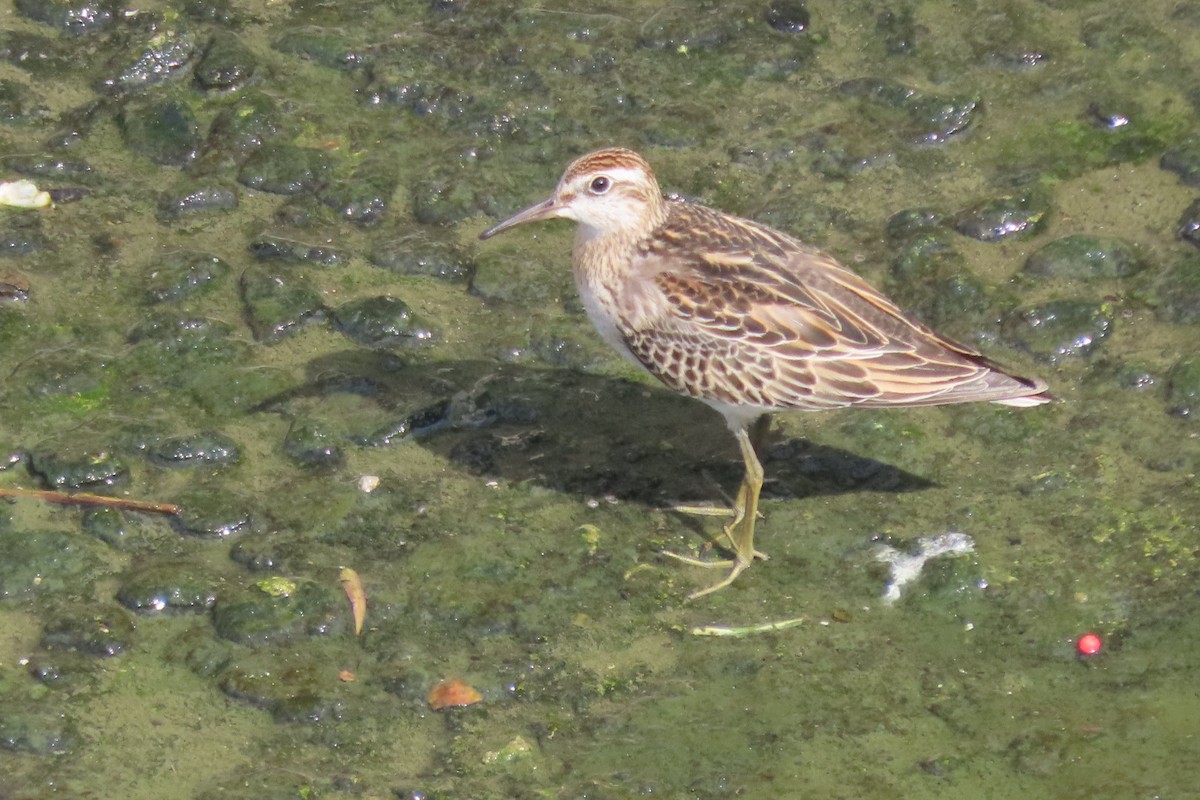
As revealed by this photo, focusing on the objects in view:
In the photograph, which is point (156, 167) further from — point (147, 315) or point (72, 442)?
point (72, 442)

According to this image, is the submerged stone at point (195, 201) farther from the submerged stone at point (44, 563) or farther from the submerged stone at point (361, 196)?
the submerged stone at point (44, 563)

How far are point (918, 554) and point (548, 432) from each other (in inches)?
62.9

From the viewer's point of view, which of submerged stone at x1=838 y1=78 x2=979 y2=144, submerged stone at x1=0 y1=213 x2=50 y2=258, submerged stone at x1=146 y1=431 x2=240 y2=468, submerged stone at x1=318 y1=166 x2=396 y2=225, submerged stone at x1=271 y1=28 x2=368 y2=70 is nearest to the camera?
submerged stone at x1=146 y1=431 x2=240 y2=468

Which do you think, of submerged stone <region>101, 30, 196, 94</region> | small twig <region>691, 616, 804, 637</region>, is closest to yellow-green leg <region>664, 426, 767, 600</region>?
small twig <region>691, 616, 804, 637</region>

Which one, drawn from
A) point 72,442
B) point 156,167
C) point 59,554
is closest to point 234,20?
point 156,167

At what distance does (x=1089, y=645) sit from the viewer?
559 centimetres

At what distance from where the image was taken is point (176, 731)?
5215 millimetres

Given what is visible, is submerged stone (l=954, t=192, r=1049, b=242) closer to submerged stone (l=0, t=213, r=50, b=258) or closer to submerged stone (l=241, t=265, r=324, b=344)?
submerged stone (l=241, t=265, r=324, b=344)

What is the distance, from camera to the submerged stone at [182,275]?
6.95 meters

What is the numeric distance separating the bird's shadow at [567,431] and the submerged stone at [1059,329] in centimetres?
94

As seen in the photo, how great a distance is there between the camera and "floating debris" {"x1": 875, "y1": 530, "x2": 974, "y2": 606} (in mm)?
5922

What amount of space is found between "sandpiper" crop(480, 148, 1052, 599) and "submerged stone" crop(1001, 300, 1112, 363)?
0.80 metres

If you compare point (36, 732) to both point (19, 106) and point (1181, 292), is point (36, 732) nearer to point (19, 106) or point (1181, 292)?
point (19, 106)

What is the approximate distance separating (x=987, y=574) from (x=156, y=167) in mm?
4324
